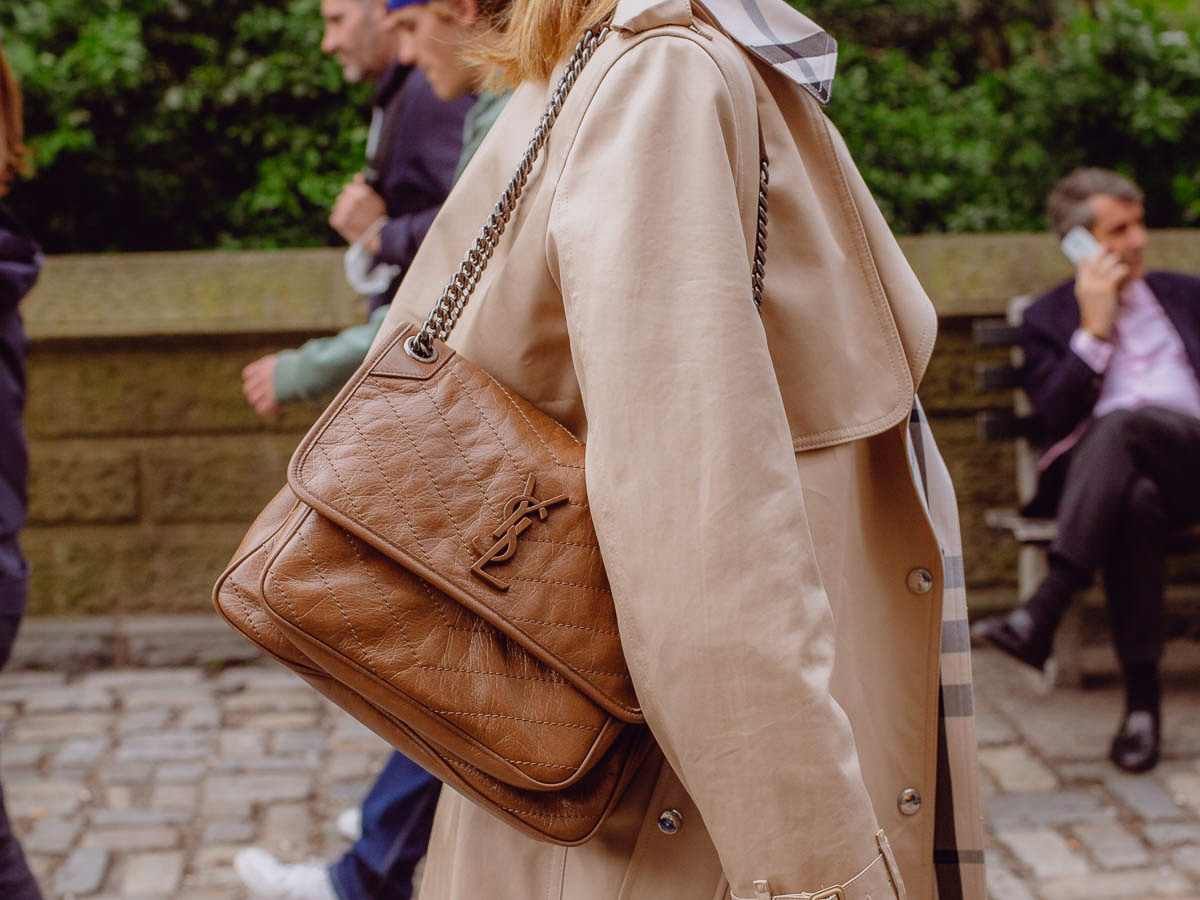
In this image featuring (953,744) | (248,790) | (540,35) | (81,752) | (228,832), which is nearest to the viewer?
(540,35)

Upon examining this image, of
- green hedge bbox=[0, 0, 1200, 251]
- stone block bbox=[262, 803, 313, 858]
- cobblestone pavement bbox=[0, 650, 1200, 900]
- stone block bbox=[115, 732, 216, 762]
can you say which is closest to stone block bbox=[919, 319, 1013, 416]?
green hedge bbox=[0, 0, 1200, 251]

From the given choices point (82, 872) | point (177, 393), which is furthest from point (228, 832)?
point (177, 393)

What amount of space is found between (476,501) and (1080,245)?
3858mm

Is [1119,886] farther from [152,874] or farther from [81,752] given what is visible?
[81,752]

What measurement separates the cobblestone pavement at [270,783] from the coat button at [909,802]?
2.04 metres

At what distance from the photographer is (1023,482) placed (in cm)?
475

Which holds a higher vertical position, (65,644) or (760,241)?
(760,241)

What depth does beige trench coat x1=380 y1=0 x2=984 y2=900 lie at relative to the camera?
1014mm

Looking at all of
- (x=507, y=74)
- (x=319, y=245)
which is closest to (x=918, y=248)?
(x=319, y=245)

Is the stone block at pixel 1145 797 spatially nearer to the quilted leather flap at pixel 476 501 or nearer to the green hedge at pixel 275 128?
the green hedge at pixel 275 128

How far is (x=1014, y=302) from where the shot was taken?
4.82 meters

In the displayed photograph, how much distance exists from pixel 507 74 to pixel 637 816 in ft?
2.54

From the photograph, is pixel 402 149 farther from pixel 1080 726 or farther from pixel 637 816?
pixel 1080 726

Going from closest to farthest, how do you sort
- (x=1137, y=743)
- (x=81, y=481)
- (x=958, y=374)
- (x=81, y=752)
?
(x=1137, y=743)
(x=81, y=752)
(x=81, y=481)
(x=958, y=374)
